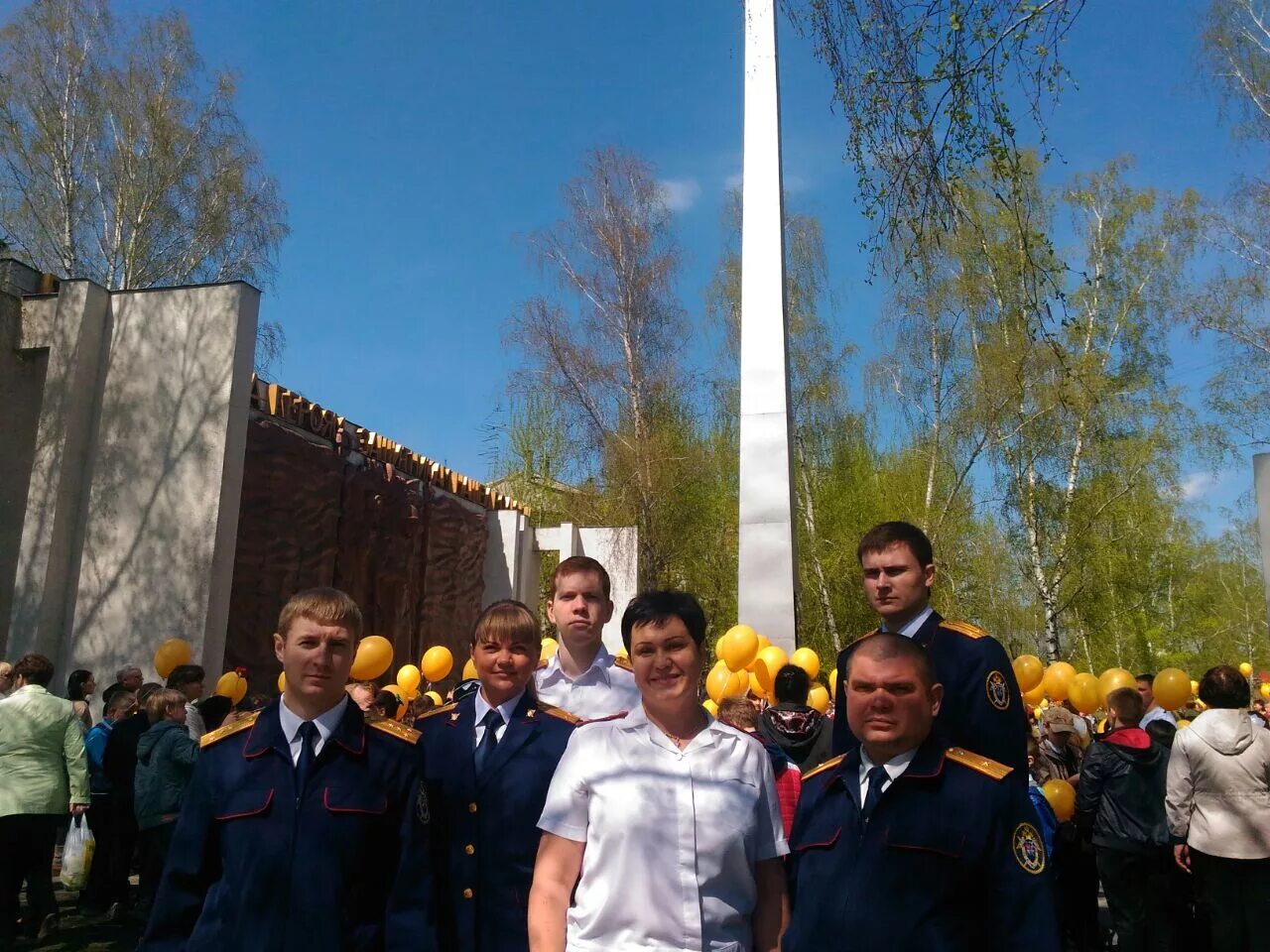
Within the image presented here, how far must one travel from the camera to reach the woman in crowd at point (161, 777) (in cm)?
584

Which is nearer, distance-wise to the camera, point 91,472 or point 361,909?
point 361,909

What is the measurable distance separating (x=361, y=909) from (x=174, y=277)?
18.2 meters

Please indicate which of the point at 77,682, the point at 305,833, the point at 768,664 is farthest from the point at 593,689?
the point at 77,682

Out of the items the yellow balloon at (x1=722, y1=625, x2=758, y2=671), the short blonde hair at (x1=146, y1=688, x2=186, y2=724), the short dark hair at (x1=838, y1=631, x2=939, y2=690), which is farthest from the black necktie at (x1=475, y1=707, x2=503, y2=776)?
the yellow balloon at (x1=722, y1=625, x2=758, y2=671)

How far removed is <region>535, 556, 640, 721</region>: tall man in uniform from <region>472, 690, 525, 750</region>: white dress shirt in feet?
1.84

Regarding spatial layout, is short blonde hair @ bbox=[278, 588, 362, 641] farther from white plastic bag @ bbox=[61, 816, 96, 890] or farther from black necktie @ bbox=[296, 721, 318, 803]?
white plastic bag @ bbox=[61, 816, 96, 890]

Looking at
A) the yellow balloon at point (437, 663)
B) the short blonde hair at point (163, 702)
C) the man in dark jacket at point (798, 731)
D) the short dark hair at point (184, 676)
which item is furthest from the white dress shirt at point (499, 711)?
the yellow balloon at point (437, 663)

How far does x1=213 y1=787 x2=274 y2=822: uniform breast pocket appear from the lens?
7.32 ft

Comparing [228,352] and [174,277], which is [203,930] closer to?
[228,352]

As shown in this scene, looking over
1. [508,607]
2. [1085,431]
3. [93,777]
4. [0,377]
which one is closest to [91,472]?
[0,377]

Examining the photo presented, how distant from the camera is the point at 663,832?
6.48ft

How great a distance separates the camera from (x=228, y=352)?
10.2 metres

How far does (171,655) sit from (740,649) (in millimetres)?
4994

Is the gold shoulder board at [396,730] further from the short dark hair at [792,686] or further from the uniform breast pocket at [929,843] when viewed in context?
the short dark hair at [792,686]
